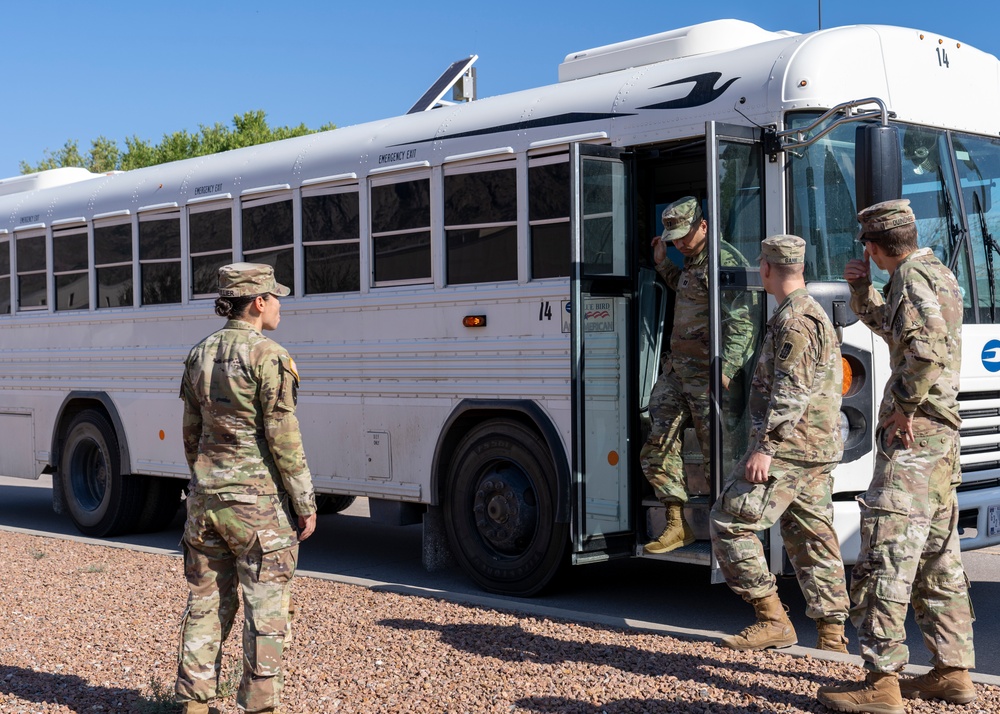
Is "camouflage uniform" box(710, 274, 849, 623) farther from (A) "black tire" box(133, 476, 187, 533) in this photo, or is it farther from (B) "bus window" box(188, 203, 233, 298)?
(A) "black tire" box(133, 476, 187, 533)

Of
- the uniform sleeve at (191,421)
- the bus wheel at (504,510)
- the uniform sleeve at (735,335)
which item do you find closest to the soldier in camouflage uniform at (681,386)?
the uniform sleeve at (735,335)

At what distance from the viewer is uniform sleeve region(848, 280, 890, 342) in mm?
5402

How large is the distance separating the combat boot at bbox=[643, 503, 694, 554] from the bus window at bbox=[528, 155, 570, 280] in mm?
1583

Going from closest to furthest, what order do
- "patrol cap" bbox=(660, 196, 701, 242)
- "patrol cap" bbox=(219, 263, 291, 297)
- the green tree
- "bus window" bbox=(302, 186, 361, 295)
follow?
"patrol cap" bbox=(219, 263, 291, 297)
"patrol cap" bbox=(660, 196, 701, 242)
"bus window" bbox=(302, 186, 361, 295)
the green tree

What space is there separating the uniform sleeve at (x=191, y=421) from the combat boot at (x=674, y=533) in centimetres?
285

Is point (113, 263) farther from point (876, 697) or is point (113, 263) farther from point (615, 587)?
point (876, 697)

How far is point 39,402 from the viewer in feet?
39.4

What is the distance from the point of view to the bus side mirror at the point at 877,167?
19.4 ft

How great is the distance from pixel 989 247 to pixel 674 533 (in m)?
2.41

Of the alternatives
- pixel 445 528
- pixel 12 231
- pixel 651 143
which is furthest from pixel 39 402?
pixel 651 143

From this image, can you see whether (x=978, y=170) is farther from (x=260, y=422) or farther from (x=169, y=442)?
(x=169, y=442)

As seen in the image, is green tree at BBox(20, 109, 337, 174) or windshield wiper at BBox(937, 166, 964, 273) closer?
windshield wiper at BBox(937, 166, 964, 273)

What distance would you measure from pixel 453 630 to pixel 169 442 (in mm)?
4693

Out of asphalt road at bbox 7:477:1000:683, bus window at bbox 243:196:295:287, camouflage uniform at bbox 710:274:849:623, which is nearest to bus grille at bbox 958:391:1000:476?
asphalt road at bbox 7:477:1000:683
